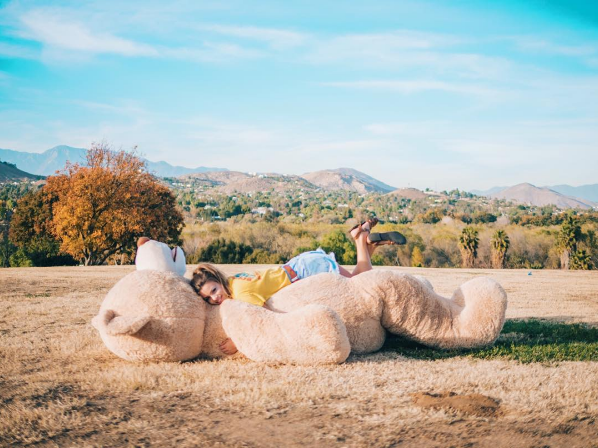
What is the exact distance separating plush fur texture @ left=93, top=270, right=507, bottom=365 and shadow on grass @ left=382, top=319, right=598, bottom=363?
0.46 feet

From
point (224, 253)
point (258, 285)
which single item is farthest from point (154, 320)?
point (224, 253)

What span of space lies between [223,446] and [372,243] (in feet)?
12.1

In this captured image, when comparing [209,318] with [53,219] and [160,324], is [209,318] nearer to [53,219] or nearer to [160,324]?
[160,324]

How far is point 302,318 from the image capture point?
434 centimetres

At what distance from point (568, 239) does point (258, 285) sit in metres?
43.0

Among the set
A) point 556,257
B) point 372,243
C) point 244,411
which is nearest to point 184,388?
point 244,411

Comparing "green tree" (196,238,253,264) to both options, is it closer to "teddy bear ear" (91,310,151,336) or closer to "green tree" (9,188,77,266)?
"green tree" (9,188,77,266)

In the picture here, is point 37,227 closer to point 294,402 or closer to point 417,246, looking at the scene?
point 294,402

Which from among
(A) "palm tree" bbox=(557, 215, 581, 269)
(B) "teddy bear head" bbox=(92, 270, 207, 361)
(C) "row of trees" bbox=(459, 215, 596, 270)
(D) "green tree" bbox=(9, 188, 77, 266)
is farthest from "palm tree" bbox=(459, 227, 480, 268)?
(B) "teddy bear head" bbox=(92, 270, 207, 361)

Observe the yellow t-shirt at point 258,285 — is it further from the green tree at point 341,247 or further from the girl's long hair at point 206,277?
the green tree at point 341,247

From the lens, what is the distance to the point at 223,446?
9.45 feet

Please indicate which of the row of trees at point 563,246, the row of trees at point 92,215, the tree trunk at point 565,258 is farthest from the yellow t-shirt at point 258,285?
the tree trunk at point 565,258

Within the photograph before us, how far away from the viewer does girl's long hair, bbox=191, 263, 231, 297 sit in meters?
4.88

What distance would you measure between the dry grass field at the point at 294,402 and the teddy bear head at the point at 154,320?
16 cm
